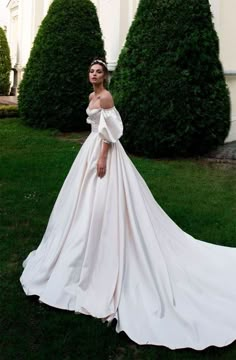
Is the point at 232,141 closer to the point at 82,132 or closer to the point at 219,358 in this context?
the point at 82,132

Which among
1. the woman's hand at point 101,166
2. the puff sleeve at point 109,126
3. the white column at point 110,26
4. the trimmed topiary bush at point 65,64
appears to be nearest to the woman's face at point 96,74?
the puff sleeve at point 109,126

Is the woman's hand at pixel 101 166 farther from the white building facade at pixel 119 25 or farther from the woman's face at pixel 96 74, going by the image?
the white building facade at pixel 119 25

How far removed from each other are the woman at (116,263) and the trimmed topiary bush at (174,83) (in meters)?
4.36

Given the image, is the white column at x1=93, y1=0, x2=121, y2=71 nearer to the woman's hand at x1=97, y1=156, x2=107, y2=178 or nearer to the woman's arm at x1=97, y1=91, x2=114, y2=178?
the woman's arm at x1=97, y1=91, x2=114, y2=178

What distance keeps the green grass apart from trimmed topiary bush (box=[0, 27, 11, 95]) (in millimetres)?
6682

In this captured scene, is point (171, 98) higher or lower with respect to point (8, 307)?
higher

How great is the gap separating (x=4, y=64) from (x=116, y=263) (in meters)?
15.6

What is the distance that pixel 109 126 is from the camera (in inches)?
150

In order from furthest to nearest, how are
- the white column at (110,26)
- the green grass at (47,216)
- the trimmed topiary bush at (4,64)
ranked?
the trimmed topiary bush at (4,64) < the white column at (110,26) < the green grass at (47,216)

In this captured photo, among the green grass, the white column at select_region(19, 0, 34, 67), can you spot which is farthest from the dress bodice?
the white column at select_region(19, 0, 34, 67)

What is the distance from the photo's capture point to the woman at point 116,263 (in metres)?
3.52

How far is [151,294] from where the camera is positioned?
3.63 m

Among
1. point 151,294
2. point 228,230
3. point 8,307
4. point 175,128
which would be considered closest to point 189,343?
point 151,294

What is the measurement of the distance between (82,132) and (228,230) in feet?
20.0
